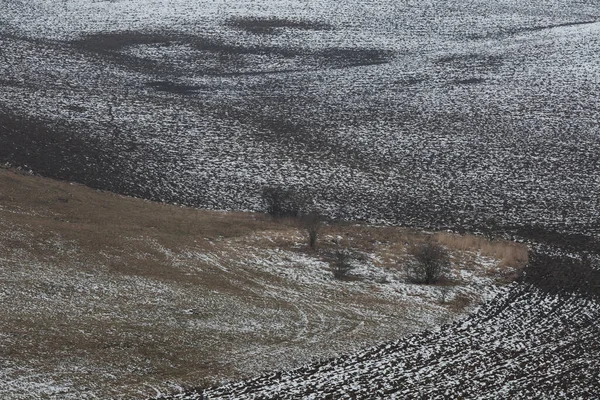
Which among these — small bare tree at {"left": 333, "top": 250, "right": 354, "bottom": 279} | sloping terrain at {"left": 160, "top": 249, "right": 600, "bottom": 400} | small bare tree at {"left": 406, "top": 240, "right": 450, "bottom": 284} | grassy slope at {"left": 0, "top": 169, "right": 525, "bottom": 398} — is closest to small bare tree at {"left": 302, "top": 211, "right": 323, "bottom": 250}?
grassy slope at {"left": 0, "top": 169, "right": 525, "bottom": 398}

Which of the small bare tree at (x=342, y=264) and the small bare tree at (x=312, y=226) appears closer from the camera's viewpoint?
the small bare tree at (x=342, y=264)

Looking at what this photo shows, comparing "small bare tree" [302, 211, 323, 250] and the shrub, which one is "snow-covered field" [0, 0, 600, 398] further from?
"small bare tree" [302, 211, 323, 250]

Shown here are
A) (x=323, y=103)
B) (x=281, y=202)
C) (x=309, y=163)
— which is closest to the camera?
(x=281, y=202)

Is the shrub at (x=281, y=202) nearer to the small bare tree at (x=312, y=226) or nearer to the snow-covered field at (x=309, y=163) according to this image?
the snow-covered field at (x=309, y=163)

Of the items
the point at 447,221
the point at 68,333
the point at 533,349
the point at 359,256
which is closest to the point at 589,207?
the point at 447,221

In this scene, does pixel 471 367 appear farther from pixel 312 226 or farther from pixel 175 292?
pixel 312 226

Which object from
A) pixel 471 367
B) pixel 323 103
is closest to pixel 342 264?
pixel 471 367

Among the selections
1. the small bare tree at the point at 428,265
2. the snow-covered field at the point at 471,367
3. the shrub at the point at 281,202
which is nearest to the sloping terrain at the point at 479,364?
the snow-covered field at the point at 471,367
